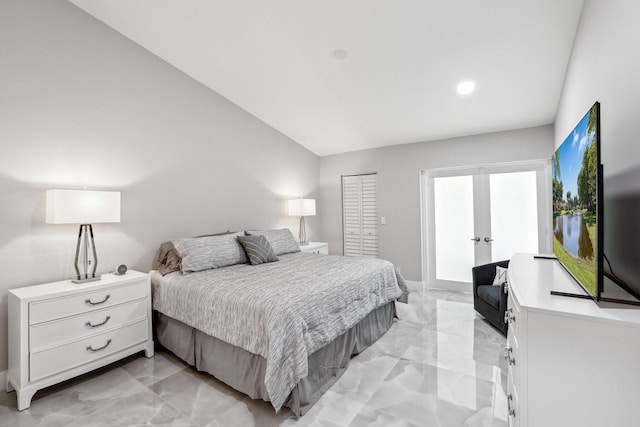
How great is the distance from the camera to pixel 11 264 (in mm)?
2314

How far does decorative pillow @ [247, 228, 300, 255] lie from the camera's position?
12.6 ft

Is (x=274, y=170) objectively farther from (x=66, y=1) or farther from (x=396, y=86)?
(x=66, y=1)

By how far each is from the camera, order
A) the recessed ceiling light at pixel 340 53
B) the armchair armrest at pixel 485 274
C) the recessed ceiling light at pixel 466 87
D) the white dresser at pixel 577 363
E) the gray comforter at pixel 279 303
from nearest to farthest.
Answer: the white dresser at pixel 577 363 → the gray comforter at pixel 279 303 → the recessed ceiling light at pixel 340 53 → the recessed ceiling light at pixel 466 87 → the armchair armrest at pixel 485 274

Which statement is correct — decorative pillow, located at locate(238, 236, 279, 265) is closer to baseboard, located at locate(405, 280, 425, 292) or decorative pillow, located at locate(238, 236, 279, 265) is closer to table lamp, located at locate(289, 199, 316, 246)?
table lamp, located at locate(289, 199, 316, 246)

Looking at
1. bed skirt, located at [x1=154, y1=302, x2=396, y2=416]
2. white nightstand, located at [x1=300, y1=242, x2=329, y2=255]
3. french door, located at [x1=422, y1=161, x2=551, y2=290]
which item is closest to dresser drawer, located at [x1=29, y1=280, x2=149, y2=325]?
bed skirt, located at [x1=154, y1=302, x2=396, y2=416]

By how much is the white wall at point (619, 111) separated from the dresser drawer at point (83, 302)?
3.27m

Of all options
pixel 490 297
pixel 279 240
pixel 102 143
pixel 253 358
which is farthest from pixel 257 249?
pixel 490 297

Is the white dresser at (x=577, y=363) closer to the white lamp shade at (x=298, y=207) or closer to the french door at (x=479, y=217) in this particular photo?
the french door at (x=479, y=217)

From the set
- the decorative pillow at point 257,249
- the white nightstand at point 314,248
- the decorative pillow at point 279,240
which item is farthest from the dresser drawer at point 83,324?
the white nightstand at point 314,248

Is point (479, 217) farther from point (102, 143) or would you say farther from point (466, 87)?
point (102, 143)

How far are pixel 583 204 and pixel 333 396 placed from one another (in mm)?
1864

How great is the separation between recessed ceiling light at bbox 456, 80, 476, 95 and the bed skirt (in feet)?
8.24

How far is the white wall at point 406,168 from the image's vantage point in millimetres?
3918

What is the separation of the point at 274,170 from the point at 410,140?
2147 mm
